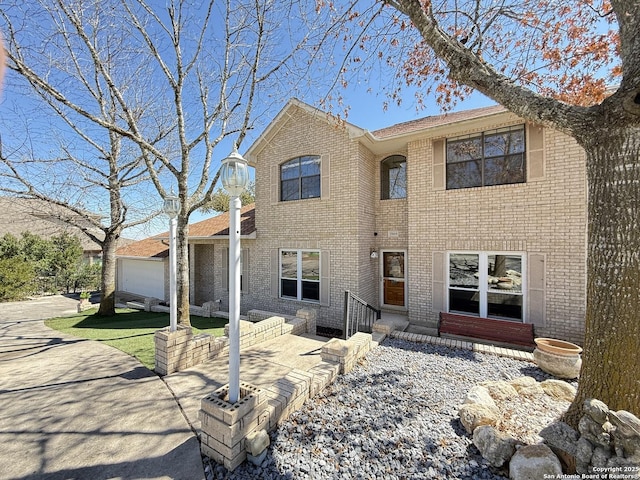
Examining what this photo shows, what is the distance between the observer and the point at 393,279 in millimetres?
9727

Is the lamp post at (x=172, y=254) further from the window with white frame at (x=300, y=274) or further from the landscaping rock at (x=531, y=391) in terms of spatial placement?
the landscaping rock at (x=531, y=391)

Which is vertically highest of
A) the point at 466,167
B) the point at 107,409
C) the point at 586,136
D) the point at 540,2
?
the point at 540,2

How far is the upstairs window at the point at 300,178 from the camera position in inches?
383

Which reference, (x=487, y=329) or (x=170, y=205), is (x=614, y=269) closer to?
(x=487, y=329)

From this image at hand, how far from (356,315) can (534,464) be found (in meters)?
5.48

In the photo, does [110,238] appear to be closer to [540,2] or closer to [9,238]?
[9,238]

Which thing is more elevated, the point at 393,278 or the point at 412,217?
the point at 412,217

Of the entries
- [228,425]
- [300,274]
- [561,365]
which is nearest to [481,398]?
[561,365]

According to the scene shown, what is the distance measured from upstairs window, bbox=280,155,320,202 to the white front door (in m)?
3.57

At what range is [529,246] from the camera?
6.99m

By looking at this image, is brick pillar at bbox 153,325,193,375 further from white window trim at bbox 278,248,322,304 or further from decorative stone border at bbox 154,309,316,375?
white window trim at bbox 278,248,322,304

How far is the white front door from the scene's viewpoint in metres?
9.58

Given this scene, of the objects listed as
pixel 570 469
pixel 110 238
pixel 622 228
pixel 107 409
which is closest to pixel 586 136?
pixel 622 228

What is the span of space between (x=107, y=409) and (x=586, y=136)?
7185mm
